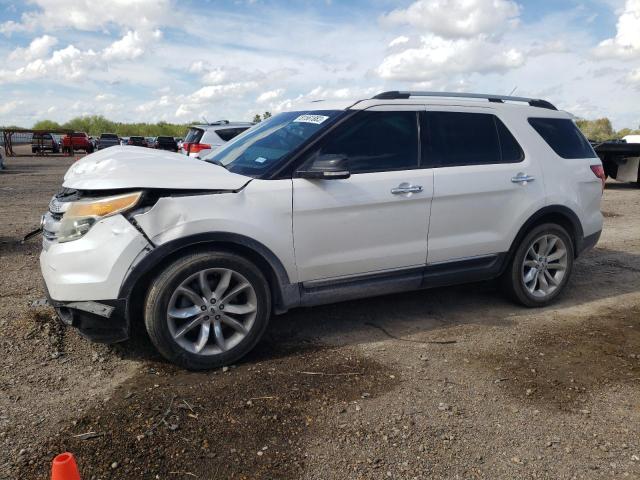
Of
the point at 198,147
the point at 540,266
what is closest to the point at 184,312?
the point at 540,266

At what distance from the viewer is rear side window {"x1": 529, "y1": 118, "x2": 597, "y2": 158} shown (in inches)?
201

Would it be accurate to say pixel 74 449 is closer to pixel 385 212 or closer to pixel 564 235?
pixel 385 212

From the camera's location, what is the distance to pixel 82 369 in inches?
146

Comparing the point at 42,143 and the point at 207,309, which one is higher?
the point at 42,143

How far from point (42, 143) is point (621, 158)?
114 feet

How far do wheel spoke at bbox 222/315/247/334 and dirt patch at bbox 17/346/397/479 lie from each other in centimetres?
25

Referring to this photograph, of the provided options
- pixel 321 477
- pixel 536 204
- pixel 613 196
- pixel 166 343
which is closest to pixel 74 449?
pixel 166 343

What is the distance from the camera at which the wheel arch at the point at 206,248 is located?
3.47 m

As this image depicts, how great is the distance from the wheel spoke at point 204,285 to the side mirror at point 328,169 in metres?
0.97

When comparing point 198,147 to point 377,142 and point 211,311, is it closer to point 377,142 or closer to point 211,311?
point 377,142

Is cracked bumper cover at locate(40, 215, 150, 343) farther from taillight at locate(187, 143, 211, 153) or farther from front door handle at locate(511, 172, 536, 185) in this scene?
taillight at locate(187, 143, 211, 153)

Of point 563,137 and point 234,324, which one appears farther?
point 563,137

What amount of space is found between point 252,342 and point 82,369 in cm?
115

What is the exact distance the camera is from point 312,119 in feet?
14.3
